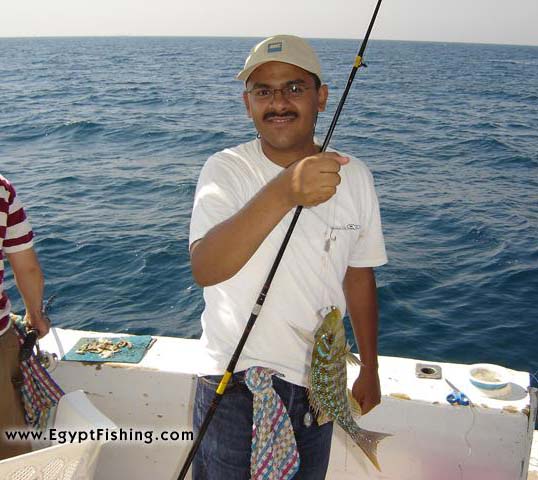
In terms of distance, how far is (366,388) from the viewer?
283cm

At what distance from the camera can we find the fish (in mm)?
2258

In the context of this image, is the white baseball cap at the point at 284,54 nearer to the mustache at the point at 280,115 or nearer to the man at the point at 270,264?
the man at the point at 270,264

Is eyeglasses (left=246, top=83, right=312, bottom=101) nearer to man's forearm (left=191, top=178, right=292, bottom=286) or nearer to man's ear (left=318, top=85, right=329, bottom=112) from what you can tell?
man's ear (left=318, top=85, right=329, bottom=112)

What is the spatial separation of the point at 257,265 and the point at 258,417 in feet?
1.94

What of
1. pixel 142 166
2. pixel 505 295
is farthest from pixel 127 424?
pixel 142 166

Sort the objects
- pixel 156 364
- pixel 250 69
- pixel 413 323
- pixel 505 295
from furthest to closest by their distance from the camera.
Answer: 1. pixel 505 295
2. pixel 413 323
3. pixel 156 364
4. pixel 250 69

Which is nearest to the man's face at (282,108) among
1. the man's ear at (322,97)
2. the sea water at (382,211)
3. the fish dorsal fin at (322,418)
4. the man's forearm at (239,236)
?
the man's ear at (322,97)

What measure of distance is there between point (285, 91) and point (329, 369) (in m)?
1.12

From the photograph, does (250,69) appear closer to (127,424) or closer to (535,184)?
(127,424)

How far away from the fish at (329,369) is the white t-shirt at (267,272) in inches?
2.4

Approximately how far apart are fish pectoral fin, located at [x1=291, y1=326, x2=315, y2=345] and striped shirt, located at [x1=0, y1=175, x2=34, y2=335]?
1.45 metres

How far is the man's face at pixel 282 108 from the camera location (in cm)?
232

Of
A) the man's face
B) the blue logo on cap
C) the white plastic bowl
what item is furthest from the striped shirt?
the white plastic bowl

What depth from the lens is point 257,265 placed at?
230cm
